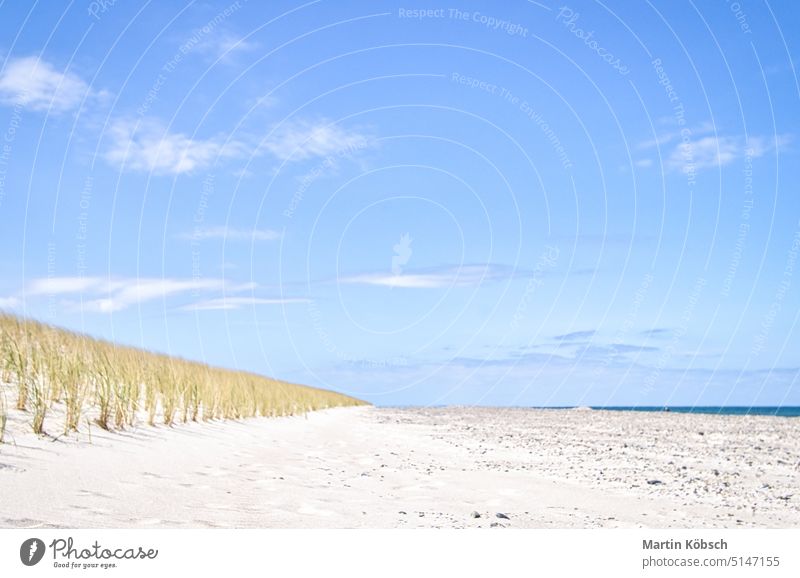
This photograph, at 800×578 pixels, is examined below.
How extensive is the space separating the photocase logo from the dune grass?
7.03ft

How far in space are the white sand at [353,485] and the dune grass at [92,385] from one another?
359mm

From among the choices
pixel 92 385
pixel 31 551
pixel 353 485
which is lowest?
pixel 31 551

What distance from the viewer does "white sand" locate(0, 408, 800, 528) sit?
4.87 meters

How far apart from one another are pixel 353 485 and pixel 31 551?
3.43 meters

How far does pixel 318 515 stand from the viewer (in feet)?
17.1

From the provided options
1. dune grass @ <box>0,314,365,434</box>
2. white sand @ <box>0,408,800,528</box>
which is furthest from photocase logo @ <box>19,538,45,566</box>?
dune grass @ <box>0,314,365,434</box>

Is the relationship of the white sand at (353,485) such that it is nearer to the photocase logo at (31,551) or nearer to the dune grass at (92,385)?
the photocase logo at (31,551)

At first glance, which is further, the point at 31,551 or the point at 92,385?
the point at 92,385

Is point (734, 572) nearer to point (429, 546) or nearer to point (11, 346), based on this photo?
point (429, 546)

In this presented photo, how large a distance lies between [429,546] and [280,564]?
932mm

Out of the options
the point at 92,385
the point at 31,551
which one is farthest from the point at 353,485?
the point at 92,385

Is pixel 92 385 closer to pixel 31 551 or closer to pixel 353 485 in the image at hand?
pixel 353 485

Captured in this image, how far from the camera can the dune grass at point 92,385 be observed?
7.35 m

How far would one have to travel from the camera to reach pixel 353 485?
6.92m
